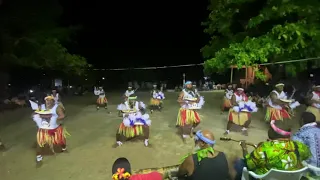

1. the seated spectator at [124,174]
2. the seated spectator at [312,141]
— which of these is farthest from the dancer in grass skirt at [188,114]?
the seated spectator at [124,174]

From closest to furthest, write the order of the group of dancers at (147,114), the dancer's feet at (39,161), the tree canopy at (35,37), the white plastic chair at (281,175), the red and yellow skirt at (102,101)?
the white plastic chair at (281,175)
the dancer's feet at (39,161)
the group of dancers at (147,114)
the tree canopy at (35,37)
the red and yellow skirt at (102,101)

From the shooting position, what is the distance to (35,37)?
1451 cm

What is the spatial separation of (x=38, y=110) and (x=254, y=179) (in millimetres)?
5211

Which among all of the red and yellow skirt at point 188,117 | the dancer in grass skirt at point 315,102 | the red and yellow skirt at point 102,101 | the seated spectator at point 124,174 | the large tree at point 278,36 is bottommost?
the red and yellow skirt at point 102,101

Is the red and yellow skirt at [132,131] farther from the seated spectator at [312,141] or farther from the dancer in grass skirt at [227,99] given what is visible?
the dancer in grass skirt at [227,99]

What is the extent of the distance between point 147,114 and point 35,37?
300 inches

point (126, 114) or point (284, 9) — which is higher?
point (284, 9)

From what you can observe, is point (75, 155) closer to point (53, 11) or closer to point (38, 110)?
point (38, 110)

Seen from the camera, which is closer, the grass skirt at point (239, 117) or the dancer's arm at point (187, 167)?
the dancer's arm at point (187, 167)

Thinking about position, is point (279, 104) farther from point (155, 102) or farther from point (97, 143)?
point (155, 102)

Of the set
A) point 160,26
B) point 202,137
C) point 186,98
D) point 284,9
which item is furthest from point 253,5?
point 202,137

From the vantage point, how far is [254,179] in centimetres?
374

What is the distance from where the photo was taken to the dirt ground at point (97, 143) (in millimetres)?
7004

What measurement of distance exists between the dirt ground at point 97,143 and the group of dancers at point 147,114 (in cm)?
29
